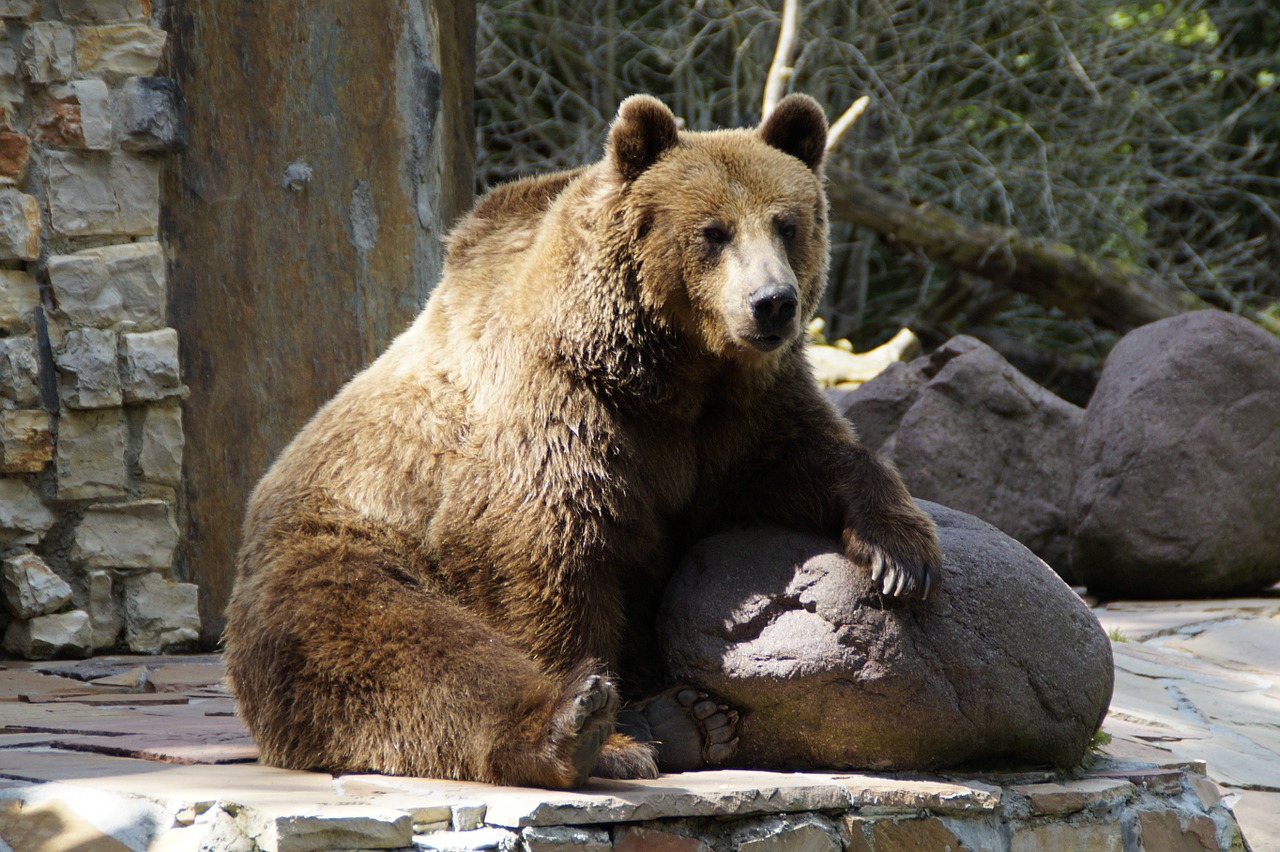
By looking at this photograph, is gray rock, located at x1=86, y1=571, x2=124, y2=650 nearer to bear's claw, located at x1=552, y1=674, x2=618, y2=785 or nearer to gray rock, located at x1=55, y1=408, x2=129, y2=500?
gray rock, located at x1=55, y1=408, x2=129, y2=500

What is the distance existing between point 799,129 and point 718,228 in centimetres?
48

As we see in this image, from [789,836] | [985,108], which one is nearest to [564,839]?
[789,836]

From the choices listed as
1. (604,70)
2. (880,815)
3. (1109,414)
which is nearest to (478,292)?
(880,815)

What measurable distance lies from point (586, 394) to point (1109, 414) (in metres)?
4.82

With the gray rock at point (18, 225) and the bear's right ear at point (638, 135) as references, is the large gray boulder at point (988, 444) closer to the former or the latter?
the bear's right ear at point (638, 135)

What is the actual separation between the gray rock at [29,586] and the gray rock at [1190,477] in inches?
202

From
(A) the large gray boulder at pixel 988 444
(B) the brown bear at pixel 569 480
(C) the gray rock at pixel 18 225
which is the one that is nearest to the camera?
(B) the brown bear at pixel 569 480

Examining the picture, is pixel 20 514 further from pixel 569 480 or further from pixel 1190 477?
pixel 1190 477

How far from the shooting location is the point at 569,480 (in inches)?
124

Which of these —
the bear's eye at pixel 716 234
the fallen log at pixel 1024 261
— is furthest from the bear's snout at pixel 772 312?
the fallen log at pixel 1024 261

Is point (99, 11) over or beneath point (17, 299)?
over

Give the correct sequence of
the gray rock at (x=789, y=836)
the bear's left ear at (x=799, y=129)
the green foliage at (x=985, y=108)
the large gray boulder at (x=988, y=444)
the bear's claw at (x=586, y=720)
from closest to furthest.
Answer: the bear's claw at (x=586, y=720) < the gray rock at (x=789, y=836) < the bear's left ear at (x=799, y=129) < the large gray boulder at (x=988, y=444) < the green foliage at (x=985, y=108)

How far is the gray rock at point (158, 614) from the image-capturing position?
17.2 ft

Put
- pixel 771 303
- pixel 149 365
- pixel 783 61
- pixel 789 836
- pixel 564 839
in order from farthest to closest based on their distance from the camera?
pixel 783 61 < pixel 149 365 < pixel 771 303 < pixel 789 836 < pixel 564 839
